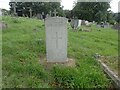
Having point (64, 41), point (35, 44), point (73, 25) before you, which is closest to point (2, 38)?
point (35, 44)

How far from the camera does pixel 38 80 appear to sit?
651 centimetres

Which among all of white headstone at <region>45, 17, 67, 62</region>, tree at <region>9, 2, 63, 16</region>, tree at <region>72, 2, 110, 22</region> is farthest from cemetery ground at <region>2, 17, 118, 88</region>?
tree at <region>9, 2, 63, 16</region>

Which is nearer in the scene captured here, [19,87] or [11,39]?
[19,87]

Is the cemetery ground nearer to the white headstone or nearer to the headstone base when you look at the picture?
the headstone base


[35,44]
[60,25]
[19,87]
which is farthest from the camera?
[35,44]

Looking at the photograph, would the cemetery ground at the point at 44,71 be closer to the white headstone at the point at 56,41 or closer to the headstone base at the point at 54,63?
the headstone base at the point at 54,63

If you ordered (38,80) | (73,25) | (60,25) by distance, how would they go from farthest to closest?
1. (73,25)
2. (60,25)
3. (38,80)

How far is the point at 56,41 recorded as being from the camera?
25.9 feet

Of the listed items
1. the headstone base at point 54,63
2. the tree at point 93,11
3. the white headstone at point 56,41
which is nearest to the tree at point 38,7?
the tree at point 93,11

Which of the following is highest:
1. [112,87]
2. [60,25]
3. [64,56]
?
[60,25]

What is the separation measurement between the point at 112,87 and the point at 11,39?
17.1 feet

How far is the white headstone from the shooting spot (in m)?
7.84

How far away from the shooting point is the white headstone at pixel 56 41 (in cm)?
784

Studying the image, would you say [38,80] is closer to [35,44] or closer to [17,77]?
[17,77]
